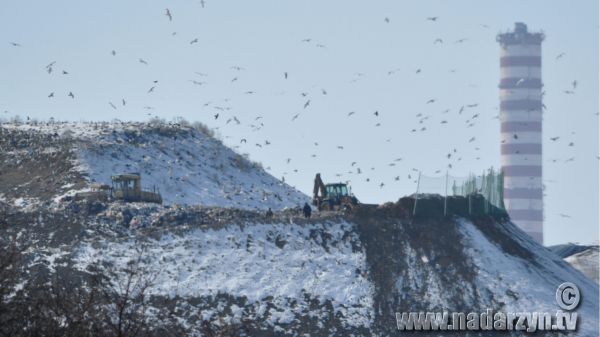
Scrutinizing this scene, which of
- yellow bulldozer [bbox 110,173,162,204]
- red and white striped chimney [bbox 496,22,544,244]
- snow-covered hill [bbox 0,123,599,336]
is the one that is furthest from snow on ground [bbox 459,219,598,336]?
red and white striped chimney [bbox 496,22,544,244]

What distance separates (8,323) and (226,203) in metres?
50.7

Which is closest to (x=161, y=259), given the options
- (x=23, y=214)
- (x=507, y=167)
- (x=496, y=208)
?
(x=23, y=214)

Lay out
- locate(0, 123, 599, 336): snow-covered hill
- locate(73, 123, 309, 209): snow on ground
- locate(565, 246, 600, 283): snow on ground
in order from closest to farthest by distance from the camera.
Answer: locate(0, 123, 599, 336): snow-covered hill
locate(565, 246, 600, 283): snow on ground
locate(73, 123, 309, 209): snow on ground

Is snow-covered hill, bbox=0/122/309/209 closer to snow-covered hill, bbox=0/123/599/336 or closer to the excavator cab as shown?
snow-covered hill, bbox=0/123/599/336

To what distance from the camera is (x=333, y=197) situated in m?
71.2

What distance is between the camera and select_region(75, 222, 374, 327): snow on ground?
57625 millimetres

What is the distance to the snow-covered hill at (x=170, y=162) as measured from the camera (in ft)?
268

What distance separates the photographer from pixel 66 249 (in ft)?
203

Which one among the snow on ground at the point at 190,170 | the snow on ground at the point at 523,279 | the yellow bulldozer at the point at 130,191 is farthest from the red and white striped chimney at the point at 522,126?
the snow on ground at the point at 523,279

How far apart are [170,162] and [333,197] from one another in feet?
61.4

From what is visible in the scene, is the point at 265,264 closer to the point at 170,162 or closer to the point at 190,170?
the point at 190,170

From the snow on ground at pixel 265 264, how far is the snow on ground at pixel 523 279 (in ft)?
16.9

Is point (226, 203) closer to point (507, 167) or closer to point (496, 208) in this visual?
point (496, 208)

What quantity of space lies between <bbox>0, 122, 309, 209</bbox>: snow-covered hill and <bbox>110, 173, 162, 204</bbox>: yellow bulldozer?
2.41 m
